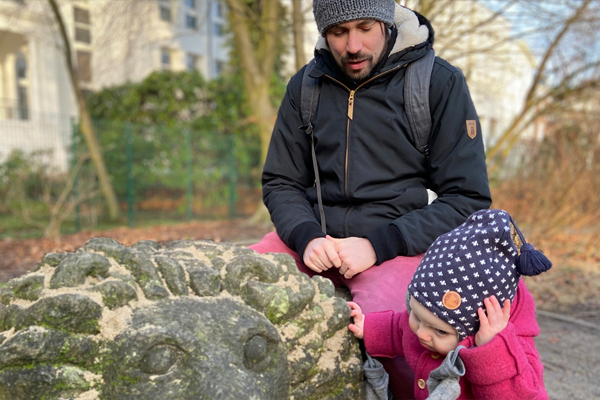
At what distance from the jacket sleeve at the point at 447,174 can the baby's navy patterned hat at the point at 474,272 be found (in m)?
0.36

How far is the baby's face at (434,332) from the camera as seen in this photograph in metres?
1.57

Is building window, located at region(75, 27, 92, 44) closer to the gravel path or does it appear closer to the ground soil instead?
the ground soil

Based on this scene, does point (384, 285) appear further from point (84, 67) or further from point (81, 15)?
point (84, 67)

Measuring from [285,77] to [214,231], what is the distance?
5.64 m

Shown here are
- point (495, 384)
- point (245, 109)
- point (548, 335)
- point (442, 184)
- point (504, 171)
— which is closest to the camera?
point (495, 384)

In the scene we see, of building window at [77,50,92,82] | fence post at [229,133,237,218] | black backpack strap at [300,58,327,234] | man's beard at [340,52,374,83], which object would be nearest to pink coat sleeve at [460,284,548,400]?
black backpack strap at [300,58,327,234]

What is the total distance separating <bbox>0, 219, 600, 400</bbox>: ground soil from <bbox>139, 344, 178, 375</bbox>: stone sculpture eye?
92cm

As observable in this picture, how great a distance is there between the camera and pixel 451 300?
5.00 ft

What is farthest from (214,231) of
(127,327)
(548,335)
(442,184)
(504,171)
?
(127,327)

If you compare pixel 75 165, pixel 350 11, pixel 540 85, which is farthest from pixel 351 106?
pixel 75 165

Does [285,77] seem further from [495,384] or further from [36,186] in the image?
[495,384]

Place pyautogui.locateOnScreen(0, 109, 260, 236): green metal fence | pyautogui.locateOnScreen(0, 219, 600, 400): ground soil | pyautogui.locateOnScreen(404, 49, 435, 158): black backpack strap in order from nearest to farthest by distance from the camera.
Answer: pyautogui.locateOnScreen(404, 49, 435, 158): black backpack strap → pyautogui.locateOnScreen(0, 219, 600, 400): ground soil → pyautogui.locateOnScreen(0, 109, 260, 236): green metal fence

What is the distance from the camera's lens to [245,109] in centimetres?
1187

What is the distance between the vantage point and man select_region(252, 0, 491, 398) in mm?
1937
